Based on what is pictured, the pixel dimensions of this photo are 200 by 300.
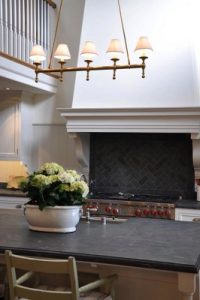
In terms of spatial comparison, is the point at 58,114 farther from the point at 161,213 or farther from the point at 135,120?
the point at 161,213

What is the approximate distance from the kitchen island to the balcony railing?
2.50 meters

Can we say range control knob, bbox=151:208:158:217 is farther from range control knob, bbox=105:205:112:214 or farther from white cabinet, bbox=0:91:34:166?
white cabinet, bbox=0:91:34:166

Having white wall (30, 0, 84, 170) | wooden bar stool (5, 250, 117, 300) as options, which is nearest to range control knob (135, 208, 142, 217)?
white wall (30, 0, 84, 170)

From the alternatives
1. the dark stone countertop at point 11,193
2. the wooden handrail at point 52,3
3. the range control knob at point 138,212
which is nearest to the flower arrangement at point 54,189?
the range control knob at point 138,212

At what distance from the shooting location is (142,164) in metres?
5.73

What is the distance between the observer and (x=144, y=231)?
309cm

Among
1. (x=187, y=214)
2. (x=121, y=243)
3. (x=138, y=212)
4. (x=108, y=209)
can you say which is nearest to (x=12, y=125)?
(x=108, y=209)

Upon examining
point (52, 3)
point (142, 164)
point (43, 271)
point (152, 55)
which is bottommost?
point (43, 271)

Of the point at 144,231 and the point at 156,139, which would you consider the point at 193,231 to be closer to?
the point at 144,231

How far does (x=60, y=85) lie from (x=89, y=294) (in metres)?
4.17

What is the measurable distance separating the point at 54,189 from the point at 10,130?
3258 millimetres

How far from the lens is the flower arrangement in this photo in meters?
2.99

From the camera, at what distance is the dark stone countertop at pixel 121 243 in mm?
2303

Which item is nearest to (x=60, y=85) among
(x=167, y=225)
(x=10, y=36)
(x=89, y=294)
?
(x=10, y=36)
